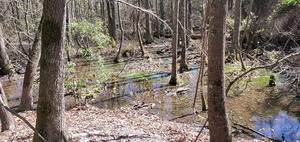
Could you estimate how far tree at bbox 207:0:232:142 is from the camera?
145 inches

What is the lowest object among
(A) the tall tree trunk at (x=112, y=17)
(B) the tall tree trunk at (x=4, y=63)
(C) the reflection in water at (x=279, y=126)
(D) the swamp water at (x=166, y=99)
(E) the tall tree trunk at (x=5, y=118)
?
(C) the reflection in water at (x=279, y=126)

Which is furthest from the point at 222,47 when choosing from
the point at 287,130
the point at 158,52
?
the point at 158,52

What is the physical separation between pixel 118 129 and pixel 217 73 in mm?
3651

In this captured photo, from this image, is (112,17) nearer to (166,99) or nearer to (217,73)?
(166,99)

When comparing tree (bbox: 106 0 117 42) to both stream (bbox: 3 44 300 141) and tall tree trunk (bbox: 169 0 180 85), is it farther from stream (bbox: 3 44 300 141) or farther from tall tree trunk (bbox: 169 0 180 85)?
tall tree trunk (bbox: 169 0 180 85)

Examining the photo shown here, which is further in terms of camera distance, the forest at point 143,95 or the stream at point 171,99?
the stream at point 171,99

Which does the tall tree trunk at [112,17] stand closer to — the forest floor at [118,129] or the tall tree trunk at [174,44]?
the tall tree trunk at [174,44]

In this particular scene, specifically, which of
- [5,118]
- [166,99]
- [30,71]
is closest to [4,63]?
[30,71]

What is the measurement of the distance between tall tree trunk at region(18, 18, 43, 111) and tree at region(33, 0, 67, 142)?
3.63 m

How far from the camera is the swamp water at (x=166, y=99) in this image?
24.9ft

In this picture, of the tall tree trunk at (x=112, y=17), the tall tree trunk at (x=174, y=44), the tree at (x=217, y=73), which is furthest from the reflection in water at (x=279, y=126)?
the tall tree trunk at (x=112, y=17)

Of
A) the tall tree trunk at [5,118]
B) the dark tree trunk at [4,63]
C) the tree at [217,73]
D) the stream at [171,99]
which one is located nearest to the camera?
the tree at [217,73]

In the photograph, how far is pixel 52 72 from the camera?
362 centimetres

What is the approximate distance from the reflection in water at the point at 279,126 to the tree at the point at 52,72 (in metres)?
6.35
